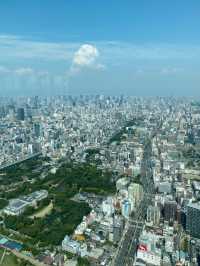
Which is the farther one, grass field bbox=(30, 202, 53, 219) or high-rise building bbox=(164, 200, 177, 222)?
grass field bbox=(30, 202, 53, 219)

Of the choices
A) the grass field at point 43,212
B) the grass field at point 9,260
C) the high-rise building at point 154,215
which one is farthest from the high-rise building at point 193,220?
the grass field at point 9,260

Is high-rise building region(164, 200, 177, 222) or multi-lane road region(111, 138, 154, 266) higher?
high-rise building region(164, 200, 177, 222)

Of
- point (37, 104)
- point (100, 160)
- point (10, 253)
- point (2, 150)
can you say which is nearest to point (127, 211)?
point (10, 253)

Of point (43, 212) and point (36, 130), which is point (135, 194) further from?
point (36, 130)

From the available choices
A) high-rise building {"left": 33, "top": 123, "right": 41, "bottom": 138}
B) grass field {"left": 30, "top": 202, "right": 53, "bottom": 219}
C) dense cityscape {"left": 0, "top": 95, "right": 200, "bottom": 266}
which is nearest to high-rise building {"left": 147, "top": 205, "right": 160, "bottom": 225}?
dense cityscape {"left": 0, "top": 95, "right": 200, "bottom": 266}

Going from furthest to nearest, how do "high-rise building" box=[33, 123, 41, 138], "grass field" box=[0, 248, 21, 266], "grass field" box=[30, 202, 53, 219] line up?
1. "high-rise building" box=[33, 123, 41, 138]
2. "grass field" box=[30, 202, 53, 219]
3. "grass field" box=[0, 248, 21, 266]

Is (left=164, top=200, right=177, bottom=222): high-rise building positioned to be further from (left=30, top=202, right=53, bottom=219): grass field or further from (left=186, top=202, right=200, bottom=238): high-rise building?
(left=30, top=202, right=53, bottom=219): grass field

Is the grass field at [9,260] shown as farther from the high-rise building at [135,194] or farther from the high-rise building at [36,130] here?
the high-rise building at [36,130]
